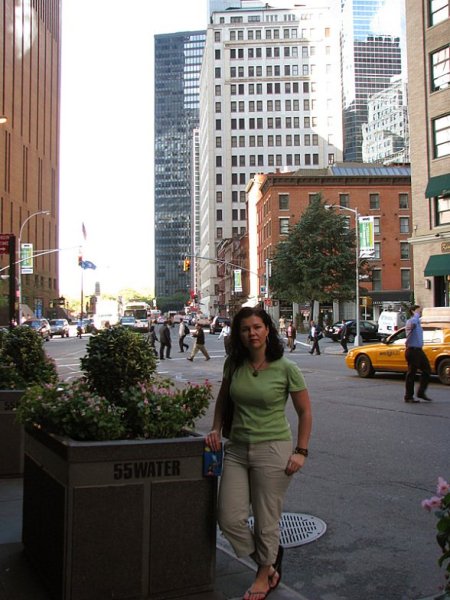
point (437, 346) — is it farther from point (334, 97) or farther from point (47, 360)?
point (334, 97)

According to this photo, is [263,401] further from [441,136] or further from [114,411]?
[441,136]

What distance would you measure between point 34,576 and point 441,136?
33.2 meters

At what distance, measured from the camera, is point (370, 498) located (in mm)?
5930

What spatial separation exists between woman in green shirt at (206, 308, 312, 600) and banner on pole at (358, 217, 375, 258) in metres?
33.7

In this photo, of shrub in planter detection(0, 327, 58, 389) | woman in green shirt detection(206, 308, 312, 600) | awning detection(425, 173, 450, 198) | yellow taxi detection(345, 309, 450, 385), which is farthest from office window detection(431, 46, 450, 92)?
woman in green shirt detection(206, 308, 312, 600)

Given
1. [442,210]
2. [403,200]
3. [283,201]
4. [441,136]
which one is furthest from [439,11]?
[403,200]

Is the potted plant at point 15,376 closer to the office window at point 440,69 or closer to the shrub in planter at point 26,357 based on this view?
the shrub in planter at point 26,357

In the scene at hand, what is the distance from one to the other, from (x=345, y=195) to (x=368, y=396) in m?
60.6

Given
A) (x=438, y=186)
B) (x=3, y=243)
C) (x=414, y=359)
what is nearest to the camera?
(x=414, y=359)

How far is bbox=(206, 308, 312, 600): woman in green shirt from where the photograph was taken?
359 cm

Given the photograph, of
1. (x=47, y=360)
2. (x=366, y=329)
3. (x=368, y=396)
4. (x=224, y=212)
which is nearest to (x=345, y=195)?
(x=366, y=329)

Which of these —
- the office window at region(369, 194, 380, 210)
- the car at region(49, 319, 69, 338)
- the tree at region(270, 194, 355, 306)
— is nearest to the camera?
the tree at region(270, 194, 355, 306)

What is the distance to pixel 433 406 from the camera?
463 inches

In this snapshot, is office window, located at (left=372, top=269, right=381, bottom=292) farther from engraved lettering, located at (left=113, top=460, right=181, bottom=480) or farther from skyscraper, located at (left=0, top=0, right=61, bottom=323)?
engraved lettering, located at (left=113, top=460, right=181, bottom=480)
